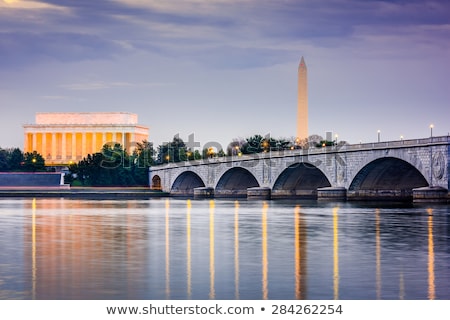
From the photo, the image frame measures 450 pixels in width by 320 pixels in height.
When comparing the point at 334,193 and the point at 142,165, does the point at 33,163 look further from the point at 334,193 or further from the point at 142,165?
the point at 334,193

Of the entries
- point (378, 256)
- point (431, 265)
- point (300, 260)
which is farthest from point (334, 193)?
point (431, 265)

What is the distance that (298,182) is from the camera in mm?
110312

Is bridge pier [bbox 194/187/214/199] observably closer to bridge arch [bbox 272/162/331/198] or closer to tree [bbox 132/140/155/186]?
bridge arch [bbox 272/162/331/198]

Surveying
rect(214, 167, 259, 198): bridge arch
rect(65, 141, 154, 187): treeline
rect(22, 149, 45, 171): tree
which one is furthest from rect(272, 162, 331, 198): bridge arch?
rect(22, 149, 45, 171): tree

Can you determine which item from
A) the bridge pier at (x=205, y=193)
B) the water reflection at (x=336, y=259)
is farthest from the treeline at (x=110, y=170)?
the water reflection at (x=336, y=259)

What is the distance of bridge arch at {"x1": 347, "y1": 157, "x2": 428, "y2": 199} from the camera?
85562mm

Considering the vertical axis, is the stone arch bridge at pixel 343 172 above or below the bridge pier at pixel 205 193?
above

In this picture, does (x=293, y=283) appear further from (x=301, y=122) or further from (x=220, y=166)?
(x=301, y=122)

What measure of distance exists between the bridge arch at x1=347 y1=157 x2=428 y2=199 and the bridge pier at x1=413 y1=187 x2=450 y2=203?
9.90 metres

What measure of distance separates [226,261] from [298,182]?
82835 mm

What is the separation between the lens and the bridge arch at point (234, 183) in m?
125

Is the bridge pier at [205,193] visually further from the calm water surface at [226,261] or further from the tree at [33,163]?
the calm water surface at [226,261]

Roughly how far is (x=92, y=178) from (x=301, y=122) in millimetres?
47373

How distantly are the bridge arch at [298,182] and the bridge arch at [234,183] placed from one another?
1448 centimetres
